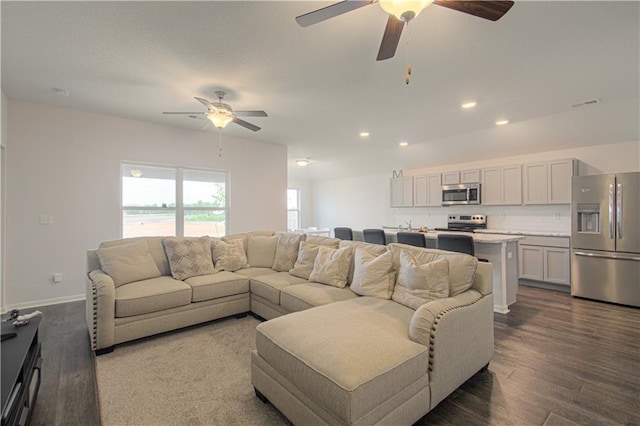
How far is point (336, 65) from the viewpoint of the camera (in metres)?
2.96

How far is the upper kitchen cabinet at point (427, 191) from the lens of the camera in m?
6.73

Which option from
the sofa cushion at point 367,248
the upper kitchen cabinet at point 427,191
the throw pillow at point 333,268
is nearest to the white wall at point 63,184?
the throw pillow at point 333,268

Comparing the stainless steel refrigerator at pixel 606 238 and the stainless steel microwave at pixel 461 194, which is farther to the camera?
the stainless steel microwave at pixel 461 194

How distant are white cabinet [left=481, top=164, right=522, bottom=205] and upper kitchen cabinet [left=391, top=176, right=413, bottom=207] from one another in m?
1.65

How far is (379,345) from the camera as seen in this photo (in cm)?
171

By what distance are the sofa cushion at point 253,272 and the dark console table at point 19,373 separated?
6.35 feet

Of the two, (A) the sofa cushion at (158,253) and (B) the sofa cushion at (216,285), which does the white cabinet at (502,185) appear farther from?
(A) the sofa cushion at (158,253)

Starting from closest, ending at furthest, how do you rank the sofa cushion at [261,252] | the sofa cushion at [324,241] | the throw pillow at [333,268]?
the throw pillow at [333,268] < the sofa cushion at [324,241] < the sofa cushion at [261,252]

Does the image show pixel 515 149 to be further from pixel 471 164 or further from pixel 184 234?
pixel 184 234

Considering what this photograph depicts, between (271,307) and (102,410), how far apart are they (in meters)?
1.61

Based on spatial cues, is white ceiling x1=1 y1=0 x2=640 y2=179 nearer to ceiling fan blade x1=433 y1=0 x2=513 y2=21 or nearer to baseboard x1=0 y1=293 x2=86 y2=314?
ceiling fan blade x1=433 y1=0 x2=513 y2=21

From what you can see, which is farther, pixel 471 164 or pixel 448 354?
pixel 471 164

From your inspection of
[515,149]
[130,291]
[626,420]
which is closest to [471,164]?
[515,149]

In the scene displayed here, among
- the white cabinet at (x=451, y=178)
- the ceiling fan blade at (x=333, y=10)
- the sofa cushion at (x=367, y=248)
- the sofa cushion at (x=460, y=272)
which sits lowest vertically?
the sofa cushion at (x=460, y=272)
